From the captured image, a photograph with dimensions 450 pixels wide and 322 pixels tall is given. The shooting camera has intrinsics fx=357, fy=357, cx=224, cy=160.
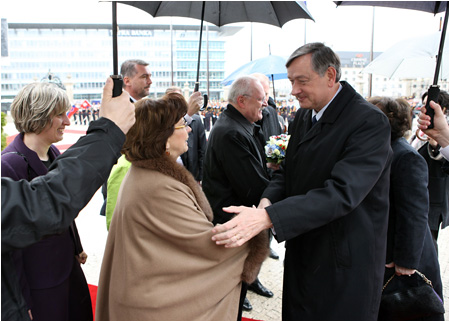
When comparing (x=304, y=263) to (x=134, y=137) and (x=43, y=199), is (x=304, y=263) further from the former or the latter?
(x=43, y=199)

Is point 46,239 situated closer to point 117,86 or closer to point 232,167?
point 117,86

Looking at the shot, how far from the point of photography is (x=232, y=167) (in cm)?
264

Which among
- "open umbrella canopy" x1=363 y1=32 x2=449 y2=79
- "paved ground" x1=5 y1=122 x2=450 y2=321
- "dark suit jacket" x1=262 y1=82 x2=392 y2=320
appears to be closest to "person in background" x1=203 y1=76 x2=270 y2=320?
"paved ground" x1=5 y1=122 x2=450 y2=321

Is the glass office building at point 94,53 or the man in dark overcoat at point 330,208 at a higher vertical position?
the glass office building at point 94,53

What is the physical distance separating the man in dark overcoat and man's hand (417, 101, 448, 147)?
0.53m

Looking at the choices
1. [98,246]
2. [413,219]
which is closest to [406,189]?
[413,219]

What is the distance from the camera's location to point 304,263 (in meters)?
1.78

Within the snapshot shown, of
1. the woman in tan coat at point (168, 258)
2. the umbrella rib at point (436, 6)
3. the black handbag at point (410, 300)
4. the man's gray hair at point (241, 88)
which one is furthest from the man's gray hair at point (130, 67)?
the black handbag at point (410, 300)

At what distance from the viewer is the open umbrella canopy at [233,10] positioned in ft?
10.2

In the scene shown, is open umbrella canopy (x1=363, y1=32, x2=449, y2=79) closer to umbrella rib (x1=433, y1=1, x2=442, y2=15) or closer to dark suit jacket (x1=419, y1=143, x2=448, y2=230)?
dark suit jacket (x1=419, y1=143, x2=448, y2=230)

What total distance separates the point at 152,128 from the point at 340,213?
0.96 metres

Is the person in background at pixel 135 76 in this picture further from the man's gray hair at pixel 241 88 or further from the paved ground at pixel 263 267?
the paved ground at pixel 263 267

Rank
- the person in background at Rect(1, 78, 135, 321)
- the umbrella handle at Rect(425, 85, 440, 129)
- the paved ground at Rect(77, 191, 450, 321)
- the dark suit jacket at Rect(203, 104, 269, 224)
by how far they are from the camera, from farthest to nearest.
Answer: the paved ground at Rect(77, 191, 450, 321)
the dark suit jacket at Rect(203, 104, 269, 224)
the umbrella handle at Rect(425, 85, 440, 129)
the person in background at Rect(1, 78, 135, 321)

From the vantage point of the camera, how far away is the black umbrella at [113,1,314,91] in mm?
3127
